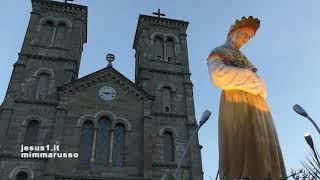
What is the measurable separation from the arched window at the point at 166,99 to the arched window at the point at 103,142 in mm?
4848

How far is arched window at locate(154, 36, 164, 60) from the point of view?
34281mm

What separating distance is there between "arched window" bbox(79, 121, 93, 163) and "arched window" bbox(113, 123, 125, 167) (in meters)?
1.53

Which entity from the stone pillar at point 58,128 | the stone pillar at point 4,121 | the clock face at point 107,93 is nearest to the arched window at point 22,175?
the stone pillar at point 58,128

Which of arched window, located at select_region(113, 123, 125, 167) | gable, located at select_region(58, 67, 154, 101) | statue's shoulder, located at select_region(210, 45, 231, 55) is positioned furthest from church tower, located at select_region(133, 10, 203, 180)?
statue's shoulder, located at select_region(210, 45, 231, 55)

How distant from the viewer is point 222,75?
8.65 meters

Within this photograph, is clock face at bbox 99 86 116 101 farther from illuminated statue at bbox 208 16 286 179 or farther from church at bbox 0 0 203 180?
illuminated statue at bbox 208 16 286 179

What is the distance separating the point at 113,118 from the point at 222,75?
63.2 feet

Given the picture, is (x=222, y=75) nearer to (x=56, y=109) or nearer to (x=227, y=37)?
(x=227, y=37)

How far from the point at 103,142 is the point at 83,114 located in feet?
7.51

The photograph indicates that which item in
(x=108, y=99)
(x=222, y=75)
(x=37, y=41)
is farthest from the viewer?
(x=37, y=41)

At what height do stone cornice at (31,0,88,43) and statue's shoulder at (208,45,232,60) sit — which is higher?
stone cornice at (31,0,88,43)

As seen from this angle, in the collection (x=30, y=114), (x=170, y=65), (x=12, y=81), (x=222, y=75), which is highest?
(x=170, y=65)

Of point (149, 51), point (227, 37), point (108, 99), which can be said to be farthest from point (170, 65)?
point (227, 37)

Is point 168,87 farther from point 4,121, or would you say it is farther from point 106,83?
point 4,121
